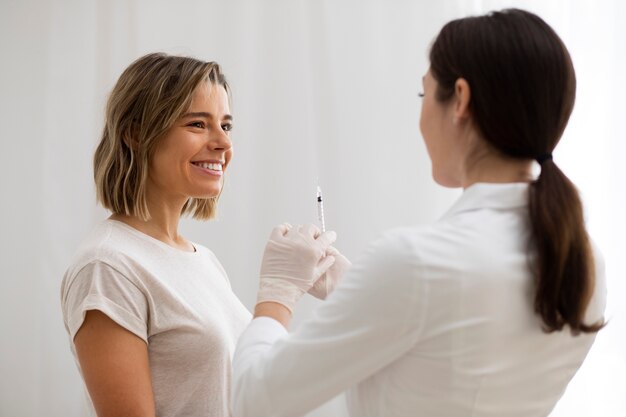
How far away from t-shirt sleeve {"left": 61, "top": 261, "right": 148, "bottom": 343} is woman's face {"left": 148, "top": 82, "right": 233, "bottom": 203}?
0.27m

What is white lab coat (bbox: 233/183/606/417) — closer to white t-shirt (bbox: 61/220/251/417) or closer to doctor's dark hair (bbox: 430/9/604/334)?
doctor's dark hair (bbox: 430/9/604/334)

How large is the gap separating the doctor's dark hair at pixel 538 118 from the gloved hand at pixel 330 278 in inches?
19.5

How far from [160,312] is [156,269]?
10 cm

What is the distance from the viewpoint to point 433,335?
0.89 metres

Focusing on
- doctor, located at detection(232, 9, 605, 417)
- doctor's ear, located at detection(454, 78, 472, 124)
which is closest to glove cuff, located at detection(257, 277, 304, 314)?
doctor, located at detection(232, 9, 605, 417)

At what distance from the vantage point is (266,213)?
7.84 feet

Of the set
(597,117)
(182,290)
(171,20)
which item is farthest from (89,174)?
(597,117)

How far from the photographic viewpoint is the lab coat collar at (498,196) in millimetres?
939

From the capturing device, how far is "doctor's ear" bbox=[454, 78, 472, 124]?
0.93 metres

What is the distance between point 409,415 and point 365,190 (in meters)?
1.43

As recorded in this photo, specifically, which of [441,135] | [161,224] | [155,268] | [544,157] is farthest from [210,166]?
[544,157]

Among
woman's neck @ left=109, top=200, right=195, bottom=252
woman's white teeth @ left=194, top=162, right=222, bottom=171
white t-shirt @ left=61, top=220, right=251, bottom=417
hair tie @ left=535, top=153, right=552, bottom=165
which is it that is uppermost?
hair tie @ left=535, top=153, right=552, bottom=165

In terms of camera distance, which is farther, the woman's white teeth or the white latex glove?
the woman's white teeth

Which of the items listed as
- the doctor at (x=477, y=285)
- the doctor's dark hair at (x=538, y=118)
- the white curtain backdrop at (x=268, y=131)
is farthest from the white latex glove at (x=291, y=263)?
the white curtain backdrop at (x=268, y=131)
